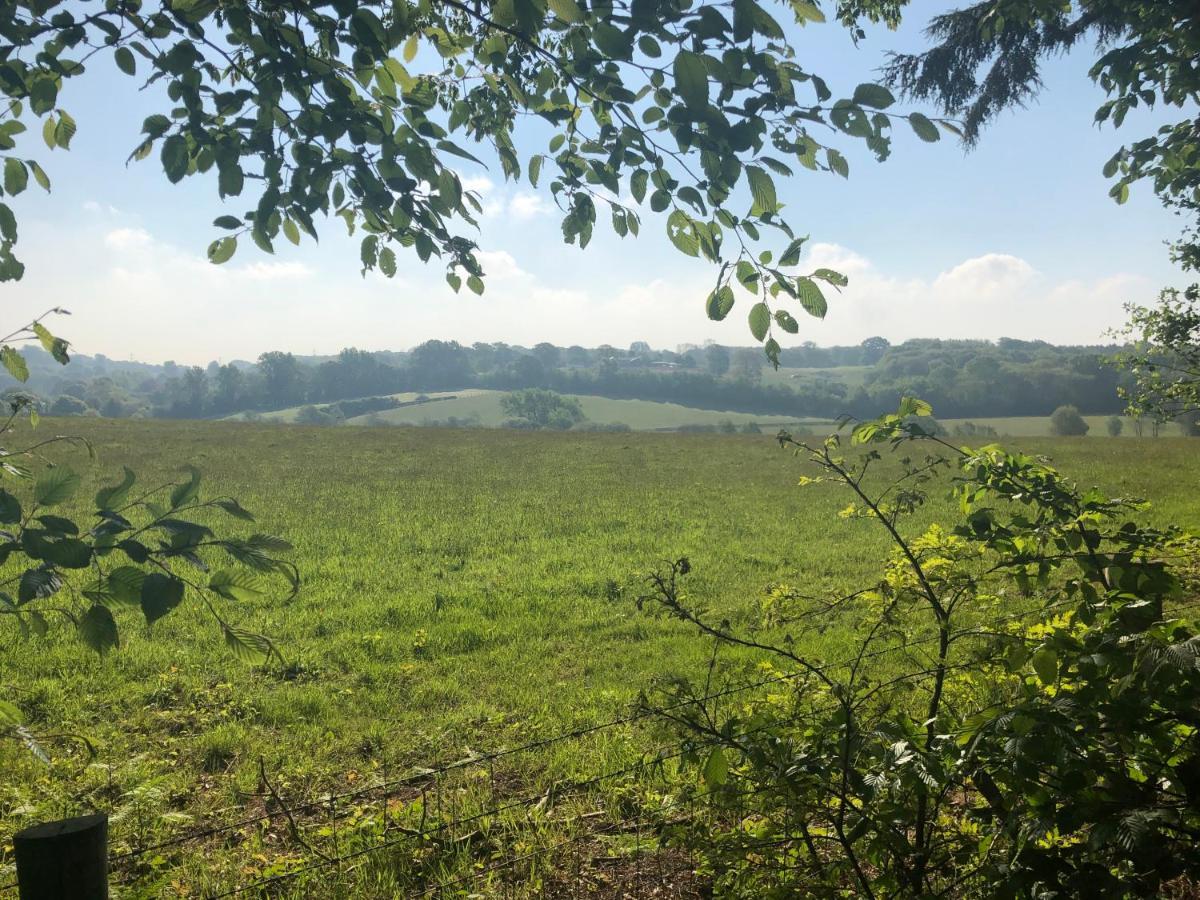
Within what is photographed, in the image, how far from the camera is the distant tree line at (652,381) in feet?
245

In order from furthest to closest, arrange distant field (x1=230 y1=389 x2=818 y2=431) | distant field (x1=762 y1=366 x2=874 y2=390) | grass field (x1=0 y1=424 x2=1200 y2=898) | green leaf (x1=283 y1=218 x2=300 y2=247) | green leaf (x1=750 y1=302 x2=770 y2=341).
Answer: distant field (x1=762 y1=366 x2=874 y2=390), distant field (x1=230 y1=389 x2=818 y2=431), grass field (x1=0 y1=424 x2=1200 y2=898), green leaf (x1=283 y1=218 x2=300 y2=247), green leaf (x1=750 y1=302 x2=770 y2=341)

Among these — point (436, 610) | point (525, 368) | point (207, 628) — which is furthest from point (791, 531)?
point (525, 368)

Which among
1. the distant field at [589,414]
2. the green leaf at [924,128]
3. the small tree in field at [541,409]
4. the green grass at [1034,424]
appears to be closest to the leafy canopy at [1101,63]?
the green leaf at [924,128]

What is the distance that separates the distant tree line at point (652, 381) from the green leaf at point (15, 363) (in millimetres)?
68225

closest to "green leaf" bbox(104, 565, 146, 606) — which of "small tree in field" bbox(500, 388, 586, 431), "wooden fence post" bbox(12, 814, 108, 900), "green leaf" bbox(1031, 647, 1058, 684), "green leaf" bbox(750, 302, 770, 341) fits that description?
"wooden fence post" bbox(12, 814, 108, 900)

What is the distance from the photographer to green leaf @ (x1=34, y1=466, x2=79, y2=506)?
5.99 feet

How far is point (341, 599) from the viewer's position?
11328 millimetres

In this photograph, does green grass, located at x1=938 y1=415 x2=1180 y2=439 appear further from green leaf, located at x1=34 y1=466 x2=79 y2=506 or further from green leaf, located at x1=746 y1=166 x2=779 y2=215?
green leaf, located at x1=34 y1=466 x2=79 y2=506

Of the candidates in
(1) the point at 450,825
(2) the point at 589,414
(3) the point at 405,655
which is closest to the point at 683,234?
(1) the point at 450,825

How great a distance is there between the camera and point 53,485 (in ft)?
6.05

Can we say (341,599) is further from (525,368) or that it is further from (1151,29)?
(525,368)

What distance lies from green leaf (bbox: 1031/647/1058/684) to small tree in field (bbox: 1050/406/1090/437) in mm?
68456

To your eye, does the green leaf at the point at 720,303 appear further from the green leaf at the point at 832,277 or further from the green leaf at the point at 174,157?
the green leaf at the point at 174,157

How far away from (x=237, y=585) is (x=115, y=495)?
14.3 inches
